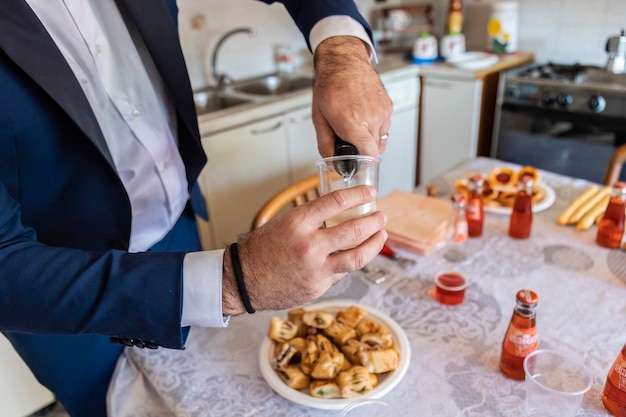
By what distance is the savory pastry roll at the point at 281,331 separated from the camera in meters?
0.88

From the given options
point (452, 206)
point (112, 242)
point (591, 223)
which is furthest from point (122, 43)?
point (591, 223)

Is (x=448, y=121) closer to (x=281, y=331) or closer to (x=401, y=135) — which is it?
(x=401, y=135)

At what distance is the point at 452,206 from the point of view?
1.24 meters

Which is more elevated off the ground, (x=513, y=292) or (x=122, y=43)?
(x=122, y=43)

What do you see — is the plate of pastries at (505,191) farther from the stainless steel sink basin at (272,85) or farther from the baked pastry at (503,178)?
the stainless steel sink basin at (272,85)

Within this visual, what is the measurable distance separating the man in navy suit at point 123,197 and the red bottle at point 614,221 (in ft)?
1.85

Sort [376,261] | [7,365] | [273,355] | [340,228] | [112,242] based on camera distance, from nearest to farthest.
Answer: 1. [340,228]
2. [273,355]
3. [112,242]
4. [376,261]
5. [7,365]

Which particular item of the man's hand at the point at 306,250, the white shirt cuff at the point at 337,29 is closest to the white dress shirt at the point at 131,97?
the white shirt cuff at the point at 337,29

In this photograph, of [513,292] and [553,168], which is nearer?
[513,292]

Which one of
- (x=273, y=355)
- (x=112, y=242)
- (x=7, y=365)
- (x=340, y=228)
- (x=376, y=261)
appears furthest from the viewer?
(x=7, y=365)

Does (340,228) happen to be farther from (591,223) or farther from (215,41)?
(215,41)

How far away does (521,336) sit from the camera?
0.80 metres

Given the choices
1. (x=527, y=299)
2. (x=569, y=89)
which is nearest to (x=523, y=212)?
(x=527, y=299)

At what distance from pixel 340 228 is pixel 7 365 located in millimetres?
1497
